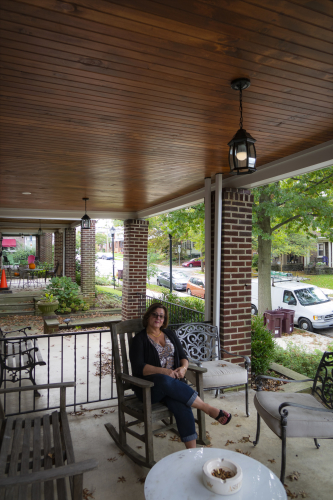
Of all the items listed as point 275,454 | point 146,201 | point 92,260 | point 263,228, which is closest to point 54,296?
point 92,260

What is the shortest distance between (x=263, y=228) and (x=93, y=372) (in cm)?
558

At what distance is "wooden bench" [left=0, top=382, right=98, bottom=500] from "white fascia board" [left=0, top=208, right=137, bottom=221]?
637 cm

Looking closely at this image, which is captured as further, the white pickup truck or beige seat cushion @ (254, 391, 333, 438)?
the white pickup truck

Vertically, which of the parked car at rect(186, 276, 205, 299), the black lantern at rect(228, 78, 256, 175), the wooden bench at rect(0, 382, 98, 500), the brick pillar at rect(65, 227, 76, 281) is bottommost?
the parked car at rect(186, 276, 205, 299)

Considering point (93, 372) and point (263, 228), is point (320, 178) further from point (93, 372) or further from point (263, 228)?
point (93, 372)

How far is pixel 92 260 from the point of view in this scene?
1186 centimetres

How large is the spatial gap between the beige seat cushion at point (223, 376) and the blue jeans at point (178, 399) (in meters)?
0.72

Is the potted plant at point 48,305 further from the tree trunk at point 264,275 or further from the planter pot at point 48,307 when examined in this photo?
the tree trunk at point 264,275

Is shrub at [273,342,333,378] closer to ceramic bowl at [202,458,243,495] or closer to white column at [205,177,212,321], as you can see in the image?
white column at [205,177,212,321]

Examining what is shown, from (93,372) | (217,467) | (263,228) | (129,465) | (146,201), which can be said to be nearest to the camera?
(217,467)

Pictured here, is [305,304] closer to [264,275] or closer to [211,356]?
[264,275]

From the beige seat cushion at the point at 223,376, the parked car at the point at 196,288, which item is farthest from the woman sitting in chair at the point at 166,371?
the parked car at the point at 196,288

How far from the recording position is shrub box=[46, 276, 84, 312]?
10453mm

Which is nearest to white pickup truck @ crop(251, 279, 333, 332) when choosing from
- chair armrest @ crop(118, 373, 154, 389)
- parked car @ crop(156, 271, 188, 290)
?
chair armrest @ crop(118, 373, 154, 389)
